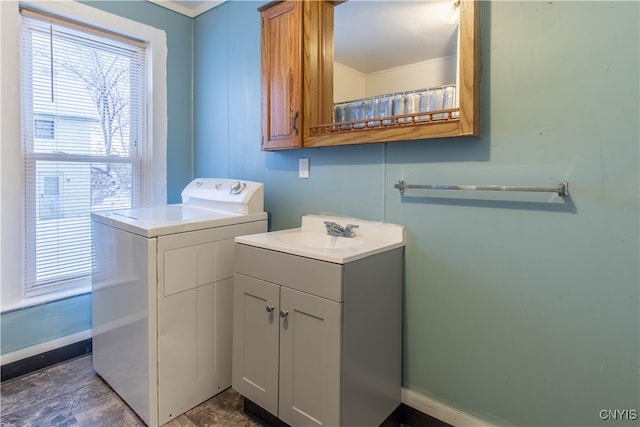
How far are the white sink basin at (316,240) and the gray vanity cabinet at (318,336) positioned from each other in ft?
0.80

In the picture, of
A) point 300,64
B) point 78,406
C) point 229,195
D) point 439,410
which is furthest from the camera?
point 229,195

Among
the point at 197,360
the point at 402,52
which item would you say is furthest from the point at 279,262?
the point at 402,52

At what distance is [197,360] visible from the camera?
1742 millimetres

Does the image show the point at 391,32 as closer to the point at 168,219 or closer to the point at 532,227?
the point at 532,227

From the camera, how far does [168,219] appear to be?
1.73 m

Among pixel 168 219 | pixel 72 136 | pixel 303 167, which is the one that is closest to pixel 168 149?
pixel 72 136

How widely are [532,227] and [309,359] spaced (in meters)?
0.96

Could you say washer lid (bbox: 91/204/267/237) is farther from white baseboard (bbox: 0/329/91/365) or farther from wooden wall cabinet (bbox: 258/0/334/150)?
white baseboard (bbox: 0/329/91/365)

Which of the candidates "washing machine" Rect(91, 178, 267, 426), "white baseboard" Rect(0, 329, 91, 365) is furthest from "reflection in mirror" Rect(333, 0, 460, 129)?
"white baseboard" Rect(0, 329, 91, 365)

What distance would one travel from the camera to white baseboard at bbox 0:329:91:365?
193 centimetres

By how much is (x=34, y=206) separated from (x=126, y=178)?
546 millimetres

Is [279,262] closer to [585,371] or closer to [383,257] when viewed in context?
[383,257]

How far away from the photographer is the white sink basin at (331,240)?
53.3 inches

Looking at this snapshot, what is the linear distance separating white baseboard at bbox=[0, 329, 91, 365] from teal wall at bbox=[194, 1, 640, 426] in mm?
1901
